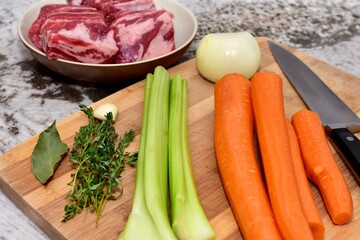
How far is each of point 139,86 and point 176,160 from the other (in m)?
0.41

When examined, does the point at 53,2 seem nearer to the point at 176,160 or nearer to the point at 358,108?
the point at 176,160

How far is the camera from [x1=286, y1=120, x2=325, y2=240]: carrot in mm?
1048

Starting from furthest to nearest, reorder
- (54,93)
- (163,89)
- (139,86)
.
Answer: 1. (54,93)
2. (139,86)
3. (163,89)

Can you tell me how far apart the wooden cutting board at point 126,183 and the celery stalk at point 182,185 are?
2.3 inches

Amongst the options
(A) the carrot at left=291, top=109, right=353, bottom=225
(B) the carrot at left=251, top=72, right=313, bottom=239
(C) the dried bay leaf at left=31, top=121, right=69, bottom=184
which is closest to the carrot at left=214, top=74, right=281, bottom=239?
(B) the carrot at left=251, top=72, right=313, bottom=239

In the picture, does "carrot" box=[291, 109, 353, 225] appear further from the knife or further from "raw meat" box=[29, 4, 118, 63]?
"raw meat" box=[29, 4, 118, 63]

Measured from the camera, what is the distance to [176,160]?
1.17 meters

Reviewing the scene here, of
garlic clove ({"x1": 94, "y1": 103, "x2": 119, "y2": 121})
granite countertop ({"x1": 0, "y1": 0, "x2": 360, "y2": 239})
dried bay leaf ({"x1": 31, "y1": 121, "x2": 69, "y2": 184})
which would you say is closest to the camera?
dried bay leaf ({"x1": 31, "y1": 121, "x2": 69, "y2": 184})

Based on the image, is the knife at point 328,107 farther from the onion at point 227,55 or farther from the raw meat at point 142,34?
the raw meat at point 142,34

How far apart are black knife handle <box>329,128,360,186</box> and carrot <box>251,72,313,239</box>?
6.0 inches

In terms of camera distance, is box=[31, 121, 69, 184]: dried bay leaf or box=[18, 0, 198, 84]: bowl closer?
box=[31, 121, 69, 184]: dried bay leaf

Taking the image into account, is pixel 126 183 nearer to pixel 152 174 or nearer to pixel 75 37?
pixel 152 174

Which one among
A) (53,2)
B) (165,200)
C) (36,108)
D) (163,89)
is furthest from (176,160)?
(53,2)

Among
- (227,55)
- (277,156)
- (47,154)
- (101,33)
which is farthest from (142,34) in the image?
(277,156)
